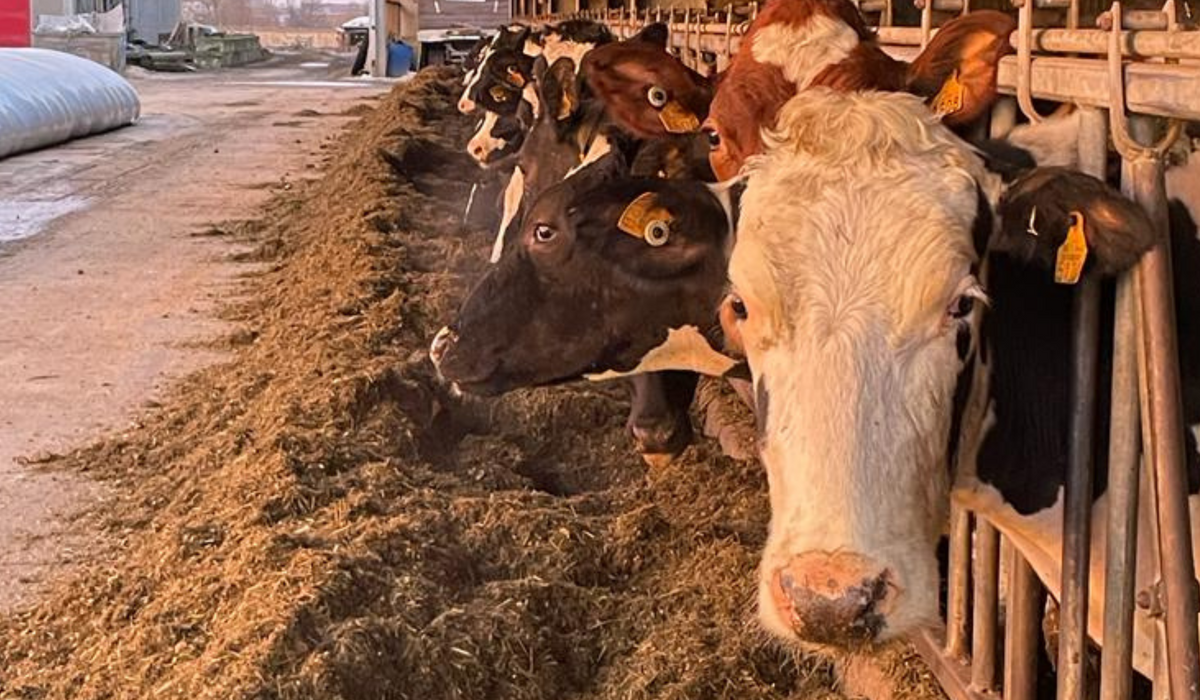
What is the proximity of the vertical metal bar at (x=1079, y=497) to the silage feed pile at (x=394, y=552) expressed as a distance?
3.71ft

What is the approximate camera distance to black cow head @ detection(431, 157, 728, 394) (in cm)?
423

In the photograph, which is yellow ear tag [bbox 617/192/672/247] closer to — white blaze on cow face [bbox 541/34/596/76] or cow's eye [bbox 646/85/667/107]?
cow's eye [bbox 646/85/667/107]

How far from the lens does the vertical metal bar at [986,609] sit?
3842 millimetres

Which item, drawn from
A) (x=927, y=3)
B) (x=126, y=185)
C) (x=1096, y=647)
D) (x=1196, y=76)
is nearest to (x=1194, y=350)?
(x=1196, y=76)

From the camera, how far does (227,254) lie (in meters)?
11.6

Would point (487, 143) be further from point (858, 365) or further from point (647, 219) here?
point (858, 365)

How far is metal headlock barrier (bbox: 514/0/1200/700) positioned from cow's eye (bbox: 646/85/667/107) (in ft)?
7.58

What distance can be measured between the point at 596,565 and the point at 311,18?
7930cm

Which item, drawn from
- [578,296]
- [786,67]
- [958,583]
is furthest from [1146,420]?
[786,67]

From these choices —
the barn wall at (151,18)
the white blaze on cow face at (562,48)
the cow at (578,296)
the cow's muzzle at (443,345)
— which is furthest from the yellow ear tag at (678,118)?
the barn wall at (151,18)

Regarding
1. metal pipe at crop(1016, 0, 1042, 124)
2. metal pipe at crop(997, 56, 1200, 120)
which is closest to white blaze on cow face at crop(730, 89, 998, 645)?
metal pipe at crop(997, 56, 1200, 120)

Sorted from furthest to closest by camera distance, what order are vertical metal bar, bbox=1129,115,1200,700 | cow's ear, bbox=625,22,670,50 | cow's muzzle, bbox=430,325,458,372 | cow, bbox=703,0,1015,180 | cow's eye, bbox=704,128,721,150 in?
cow's ear, bbox=625,22,670,50 → cow's eye, bbox=704,128,721,150 → cow, bbox=703,0,1015,180 → cow's muzzle, bbox=430,325,458,372 → vertical metal bar, bbox=1129,115,1200,700

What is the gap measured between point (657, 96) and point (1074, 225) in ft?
10.6

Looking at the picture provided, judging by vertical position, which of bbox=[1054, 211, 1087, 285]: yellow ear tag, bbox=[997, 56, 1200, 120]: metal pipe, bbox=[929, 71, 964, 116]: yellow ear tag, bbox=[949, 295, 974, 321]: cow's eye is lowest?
bbox=[949, 295, 974, 321]: cow's eye
